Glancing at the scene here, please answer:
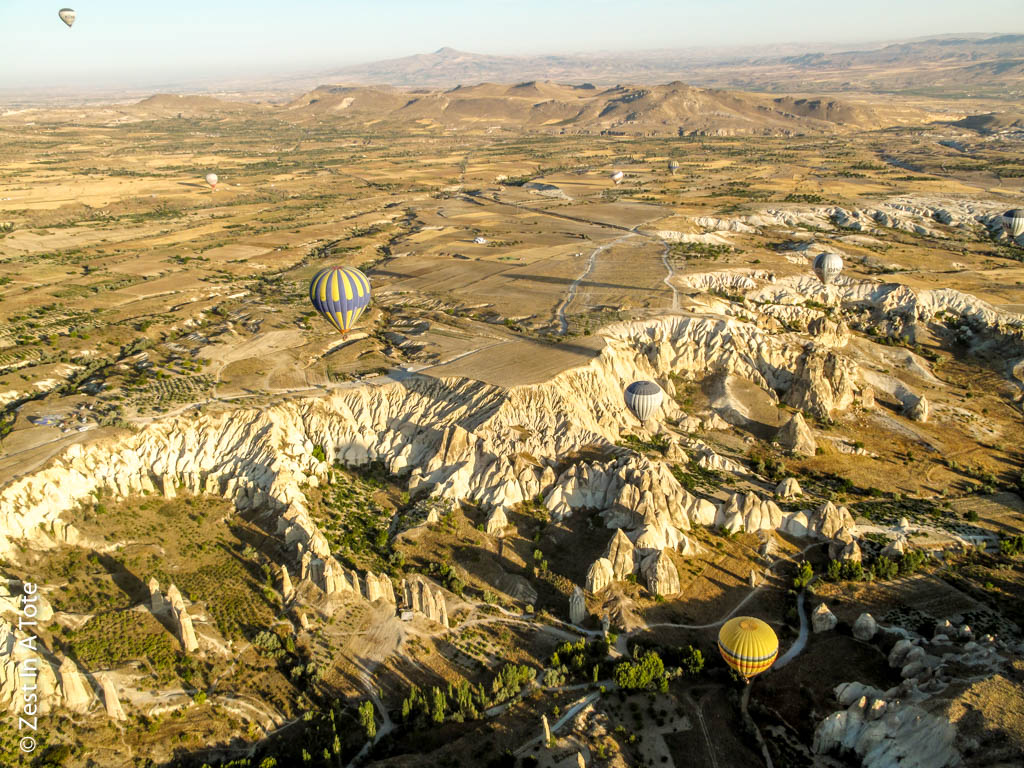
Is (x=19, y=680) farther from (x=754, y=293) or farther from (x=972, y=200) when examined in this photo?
(x=972, y=200)

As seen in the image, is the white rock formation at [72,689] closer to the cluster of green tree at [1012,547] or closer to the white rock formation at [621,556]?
the white rock formation at [621,556]

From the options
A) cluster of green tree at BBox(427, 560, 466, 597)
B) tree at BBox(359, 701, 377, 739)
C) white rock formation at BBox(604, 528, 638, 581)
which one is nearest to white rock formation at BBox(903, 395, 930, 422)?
white rock formation at BBox(604, 528, 638, 581)

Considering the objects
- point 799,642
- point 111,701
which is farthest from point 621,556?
point 111,701

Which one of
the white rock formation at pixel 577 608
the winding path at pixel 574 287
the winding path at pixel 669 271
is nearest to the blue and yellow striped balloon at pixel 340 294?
the winding path at pixel 574 287

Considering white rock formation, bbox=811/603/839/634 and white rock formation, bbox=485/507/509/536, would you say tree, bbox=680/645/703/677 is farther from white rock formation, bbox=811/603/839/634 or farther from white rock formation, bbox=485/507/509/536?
white rock formation, bbox=485/507/509/536

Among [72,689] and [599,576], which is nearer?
[72,689]

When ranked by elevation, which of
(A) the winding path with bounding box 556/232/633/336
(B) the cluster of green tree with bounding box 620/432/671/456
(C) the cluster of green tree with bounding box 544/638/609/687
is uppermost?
(A) the winding path with bounding box 556/232/633/336

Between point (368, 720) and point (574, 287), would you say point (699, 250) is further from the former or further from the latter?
point (368, 720)
